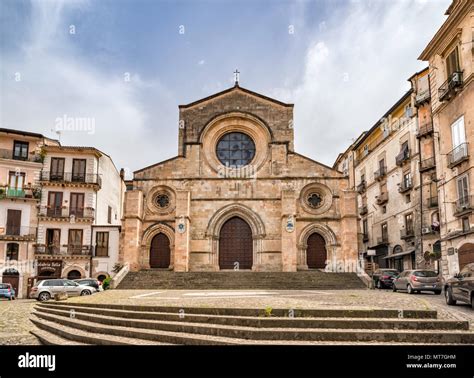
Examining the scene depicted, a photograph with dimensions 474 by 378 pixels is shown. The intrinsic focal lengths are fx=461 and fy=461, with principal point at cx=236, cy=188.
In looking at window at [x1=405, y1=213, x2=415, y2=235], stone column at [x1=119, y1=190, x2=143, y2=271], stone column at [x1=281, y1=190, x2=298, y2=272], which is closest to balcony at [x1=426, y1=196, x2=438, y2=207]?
window at [x1=405, y1=213, x2=415, y2=235]

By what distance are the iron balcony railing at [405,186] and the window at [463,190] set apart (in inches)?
407

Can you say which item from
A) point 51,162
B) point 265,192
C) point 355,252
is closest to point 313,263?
point 355,252

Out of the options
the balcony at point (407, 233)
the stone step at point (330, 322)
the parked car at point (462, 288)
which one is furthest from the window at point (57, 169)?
the parked car at point (462, 288)

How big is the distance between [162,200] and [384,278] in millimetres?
14980

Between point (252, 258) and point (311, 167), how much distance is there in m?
7.21

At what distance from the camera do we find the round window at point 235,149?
32.2 metres

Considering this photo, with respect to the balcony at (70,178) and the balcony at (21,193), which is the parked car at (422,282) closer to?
the balcony at (70,178)

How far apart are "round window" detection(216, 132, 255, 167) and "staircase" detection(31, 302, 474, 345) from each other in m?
20.4

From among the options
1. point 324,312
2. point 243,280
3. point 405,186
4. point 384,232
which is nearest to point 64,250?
point 243,280

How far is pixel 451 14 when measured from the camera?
74.7 ft

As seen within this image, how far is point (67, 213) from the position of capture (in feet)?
114

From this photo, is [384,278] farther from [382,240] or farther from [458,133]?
[382,240]
